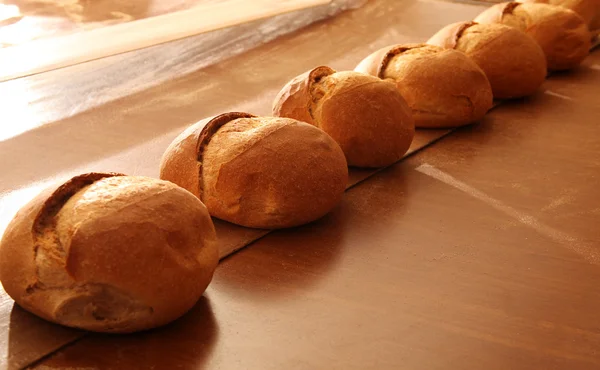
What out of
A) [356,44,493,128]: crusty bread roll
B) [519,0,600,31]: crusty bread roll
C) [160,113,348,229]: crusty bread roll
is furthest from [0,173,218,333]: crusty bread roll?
[519,0,600,31]: crusty bread roll

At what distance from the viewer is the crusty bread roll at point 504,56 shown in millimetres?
2857

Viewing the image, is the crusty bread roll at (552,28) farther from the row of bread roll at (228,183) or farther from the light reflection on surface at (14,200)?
the light reflection on surface at (14,200)

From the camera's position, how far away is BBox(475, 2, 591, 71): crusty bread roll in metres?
3.21

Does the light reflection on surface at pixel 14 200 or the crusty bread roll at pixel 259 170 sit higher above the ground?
the crusty bread roll at pixel 259 170

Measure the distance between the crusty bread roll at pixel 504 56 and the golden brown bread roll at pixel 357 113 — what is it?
71 centimetres

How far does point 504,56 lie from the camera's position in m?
2.87

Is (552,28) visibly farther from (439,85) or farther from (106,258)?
(106,258)

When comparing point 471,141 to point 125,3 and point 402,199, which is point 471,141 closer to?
point 402,199

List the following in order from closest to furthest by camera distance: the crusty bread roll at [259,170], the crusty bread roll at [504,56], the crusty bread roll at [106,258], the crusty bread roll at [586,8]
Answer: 1. the crusty bread roll at [106,258]
2. the crusty bread roll at [259,170]
3. the crusty bread roll at [504,56]
4. the crusty bread roll at [586,8]

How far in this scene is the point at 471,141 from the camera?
2516 mm

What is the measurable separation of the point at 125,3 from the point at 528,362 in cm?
276

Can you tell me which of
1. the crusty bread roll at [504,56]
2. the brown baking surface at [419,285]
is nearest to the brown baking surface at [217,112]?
the brown baking surface at [419,285]

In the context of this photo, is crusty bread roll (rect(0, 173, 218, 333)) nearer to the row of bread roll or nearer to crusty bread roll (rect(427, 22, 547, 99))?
the row of bread roll

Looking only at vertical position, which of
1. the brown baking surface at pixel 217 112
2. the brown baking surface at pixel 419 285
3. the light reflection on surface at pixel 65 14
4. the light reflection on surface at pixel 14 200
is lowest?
the brown baking surface at pixel 419 285
